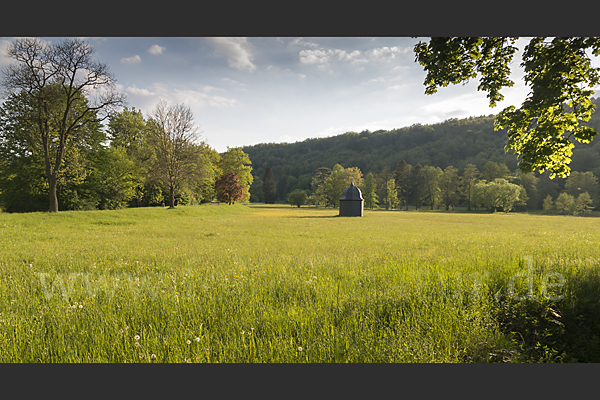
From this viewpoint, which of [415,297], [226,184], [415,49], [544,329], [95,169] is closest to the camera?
[544,329]

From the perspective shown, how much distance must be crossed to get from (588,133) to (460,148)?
5136cm

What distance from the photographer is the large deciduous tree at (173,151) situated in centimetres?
3388

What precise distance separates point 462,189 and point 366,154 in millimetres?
35704

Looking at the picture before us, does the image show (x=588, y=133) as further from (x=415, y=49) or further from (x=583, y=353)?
(x=583, y=353)

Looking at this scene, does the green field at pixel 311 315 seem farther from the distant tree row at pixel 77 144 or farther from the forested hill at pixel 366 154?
the forested hill at pixel 366 154

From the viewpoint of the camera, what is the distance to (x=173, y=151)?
3444cm

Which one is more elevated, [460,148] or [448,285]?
[460,148]

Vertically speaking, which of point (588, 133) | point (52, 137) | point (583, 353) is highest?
point (52, 137)

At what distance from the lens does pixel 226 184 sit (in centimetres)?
5675

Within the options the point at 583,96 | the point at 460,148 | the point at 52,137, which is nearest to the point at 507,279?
the point at 583,96

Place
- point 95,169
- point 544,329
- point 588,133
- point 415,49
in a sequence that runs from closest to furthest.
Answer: point 544,329, point 588,133, point 415,49, point 95,169

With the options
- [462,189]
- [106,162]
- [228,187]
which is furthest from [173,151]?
[462,189]

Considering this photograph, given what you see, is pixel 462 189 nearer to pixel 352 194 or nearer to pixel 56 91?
pixel 352 194

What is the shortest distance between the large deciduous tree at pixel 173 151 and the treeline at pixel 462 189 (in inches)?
1253
